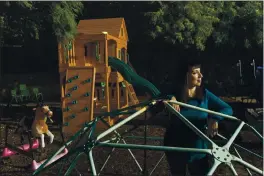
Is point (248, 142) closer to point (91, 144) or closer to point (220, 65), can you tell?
point (91, 144)

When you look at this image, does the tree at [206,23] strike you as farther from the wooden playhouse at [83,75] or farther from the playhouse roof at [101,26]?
the wooden playhouse at [83,75]

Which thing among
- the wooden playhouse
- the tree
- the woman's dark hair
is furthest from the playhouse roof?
the woman's dark hair

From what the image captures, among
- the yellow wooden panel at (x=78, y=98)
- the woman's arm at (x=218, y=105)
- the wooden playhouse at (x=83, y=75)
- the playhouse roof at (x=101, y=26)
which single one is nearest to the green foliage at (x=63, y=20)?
the wooden playhouse at (x=83, y=75)

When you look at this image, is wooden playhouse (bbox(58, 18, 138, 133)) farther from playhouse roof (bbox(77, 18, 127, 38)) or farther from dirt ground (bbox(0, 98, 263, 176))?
dirt ground (bbox(0, 98, 263, 176))

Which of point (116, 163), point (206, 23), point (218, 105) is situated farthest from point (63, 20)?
point (206, 23)

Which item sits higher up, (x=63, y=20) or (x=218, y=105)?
(x=63, y=20)

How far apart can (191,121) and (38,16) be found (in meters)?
5.77

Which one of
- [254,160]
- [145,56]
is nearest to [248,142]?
[254,160]

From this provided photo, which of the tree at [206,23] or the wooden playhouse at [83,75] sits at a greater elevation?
the tree at [206,23]

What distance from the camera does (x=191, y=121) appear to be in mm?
2750

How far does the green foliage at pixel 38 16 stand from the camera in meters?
7.43

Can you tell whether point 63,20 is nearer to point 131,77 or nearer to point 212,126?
point 131,77

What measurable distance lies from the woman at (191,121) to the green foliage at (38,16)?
5252 mm

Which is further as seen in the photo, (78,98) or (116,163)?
(78,98)
